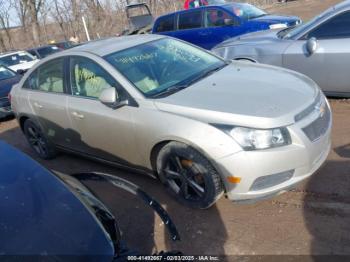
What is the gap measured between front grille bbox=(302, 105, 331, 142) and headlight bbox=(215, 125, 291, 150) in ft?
0.68

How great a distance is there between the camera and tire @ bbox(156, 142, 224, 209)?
124 inches

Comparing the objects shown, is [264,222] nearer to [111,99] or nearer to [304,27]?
[111,99]

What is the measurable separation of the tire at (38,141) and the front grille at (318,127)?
3.52 metres

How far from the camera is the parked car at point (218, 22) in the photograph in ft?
30.0

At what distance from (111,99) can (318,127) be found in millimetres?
1921

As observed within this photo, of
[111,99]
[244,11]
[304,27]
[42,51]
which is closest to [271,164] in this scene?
[111,99]

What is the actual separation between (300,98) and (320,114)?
237 millimetres

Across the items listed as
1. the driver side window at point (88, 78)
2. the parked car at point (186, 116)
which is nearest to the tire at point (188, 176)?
the parked car at point (186, 116)

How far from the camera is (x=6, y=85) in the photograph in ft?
30.1

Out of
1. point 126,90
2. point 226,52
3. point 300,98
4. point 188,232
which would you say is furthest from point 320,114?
point 226,52

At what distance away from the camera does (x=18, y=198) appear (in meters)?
2.13

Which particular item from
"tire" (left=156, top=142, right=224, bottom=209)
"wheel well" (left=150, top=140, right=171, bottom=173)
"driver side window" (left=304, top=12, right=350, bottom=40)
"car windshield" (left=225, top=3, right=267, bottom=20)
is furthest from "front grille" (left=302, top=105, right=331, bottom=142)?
"car windshield" (left=225, top=3, right=267, bottom=20)

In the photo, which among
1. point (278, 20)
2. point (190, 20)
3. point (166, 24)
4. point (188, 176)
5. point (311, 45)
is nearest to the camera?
point (188, 176)

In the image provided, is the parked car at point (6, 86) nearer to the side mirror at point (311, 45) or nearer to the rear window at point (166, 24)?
the rear window at point (166, 24)
